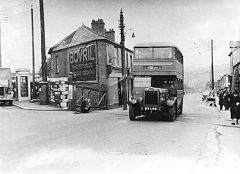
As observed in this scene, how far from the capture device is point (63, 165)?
6441 mm

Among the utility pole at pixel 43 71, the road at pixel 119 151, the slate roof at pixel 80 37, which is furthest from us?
the slate roof at pixel 80 37

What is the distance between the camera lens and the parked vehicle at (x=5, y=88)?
29281 millimetres

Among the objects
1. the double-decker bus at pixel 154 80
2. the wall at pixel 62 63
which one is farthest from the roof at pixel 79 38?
the double-decker bus at pixel 154 80

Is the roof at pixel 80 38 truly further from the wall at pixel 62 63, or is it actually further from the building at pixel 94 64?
the wall at pixel 62 63

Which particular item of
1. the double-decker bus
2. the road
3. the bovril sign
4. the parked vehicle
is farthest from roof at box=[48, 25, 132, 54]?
the road

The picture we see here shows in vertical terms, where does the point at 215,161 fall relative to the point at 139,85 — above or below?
below

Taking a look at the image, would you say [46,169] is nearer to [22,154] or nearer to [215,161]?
[22,154]

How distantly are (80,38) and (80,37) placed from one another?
124 millimetres

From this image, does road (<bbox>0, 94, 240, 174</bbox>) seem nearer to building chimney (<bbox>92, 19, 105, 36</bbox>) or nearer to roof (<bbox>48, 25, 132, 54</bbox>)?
roof (<bbox>48, 25, 132, 54</bbox>)

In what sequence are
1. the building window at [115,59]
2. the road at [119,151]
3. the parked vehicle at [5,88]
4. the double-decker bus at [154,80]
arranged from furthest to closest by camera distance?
the parked vehicle at [5,88] < the building window at [115,59] < the double-decker bus at [154,80] < the road at [119,151]

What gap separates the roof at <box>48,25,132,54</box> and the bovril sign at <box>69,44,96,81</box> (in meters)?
0.59

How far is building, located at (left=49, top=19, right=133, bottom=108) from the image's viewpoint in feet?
84.7

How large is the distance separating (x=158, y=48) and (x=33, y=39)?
19.9 m

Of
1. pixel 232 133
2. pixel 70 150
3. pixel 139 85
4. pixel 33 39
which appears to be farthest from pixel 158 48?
pixel 33 39
